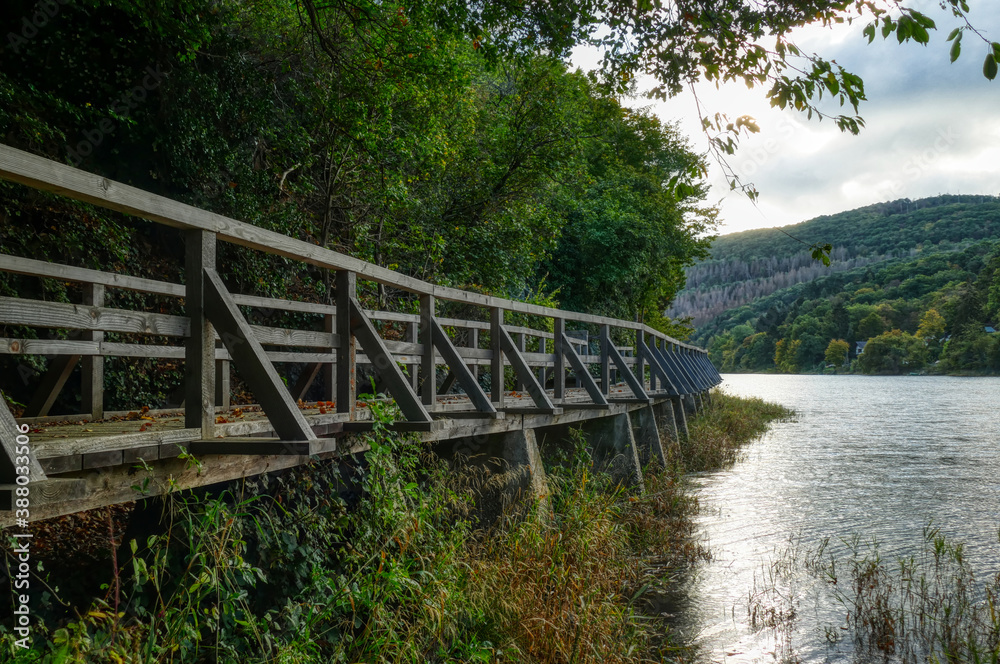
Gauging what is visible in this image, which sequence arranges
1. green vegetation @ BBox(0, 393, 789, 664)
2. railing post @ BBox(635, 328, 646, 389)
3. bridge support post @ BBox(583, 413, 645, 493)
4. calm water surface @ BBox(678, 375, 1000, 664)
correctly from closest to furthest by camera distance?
green vegetation @ BBox(0, 393, 789, 664) → calm water surface @ BBox(678, 375, 1000, 664) → bridge support post @ BBox(583, 413, 645, 493) → railing post @ BBox(635, 328, 646, 389)

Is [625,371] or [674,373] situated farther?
[674,373]

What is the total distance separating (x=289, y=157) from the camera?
36.8 ft

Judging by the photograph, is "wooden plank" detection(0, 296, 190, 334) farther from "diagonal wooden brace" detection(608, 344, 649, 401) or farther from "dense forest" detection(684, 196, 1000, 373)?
"dense forest" detection(684, 196, 1000, 373)

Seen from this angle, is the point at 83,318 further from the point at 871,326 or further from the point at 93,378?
the point at 871,326

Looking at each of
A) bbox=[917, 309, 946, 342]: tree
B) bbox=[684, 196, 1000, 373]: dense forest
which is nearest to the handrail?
bbox=[684, 196, 1000, 373]: dense forest

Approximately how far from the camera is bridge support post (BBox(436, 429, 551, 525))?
6818 mm

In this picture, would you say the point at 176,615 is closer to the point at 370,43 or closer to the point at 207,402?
the point at 207,402

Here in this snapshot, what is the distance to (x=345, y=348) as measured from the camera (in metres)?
4.84

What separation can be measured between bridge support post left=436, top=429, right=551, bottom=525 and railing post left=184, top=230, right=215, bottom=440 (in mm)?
3361

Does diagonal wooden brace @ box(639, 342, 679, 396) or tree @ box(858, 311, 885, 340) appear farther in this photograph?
tree @ box(858, 311, 885, 340)

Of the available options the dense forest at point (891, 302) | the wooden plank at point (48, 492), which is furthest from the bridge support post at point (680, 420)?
the dense forest at point (891, 302)

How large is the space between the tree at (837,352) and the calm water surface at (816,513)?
3097 inches

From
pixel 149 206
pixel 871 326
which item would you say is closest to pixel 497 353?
pixel 149 206

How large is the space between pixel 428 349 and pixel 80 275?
8.23 ft
